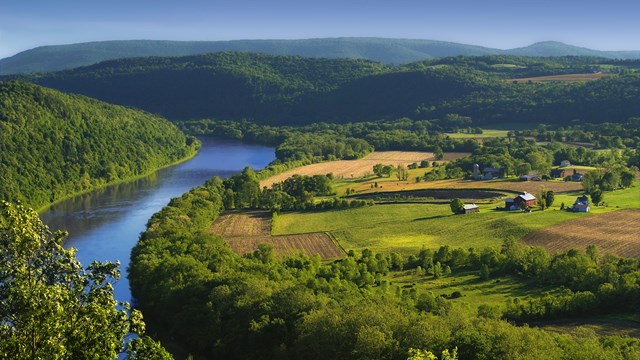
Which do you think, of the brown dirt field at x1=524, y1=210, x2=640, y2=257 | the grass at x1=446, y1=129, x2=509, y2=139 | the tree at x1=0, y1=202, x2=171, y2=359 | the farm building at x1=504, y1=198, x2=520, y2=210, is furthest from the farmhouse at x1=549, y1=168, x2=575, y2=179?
the tree at x1=0, y1=202, x2=171, y2=359

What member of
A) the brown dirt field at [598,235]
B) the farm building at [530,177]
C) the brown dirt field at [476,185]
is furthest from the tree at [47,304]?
the farm building at [530,177]

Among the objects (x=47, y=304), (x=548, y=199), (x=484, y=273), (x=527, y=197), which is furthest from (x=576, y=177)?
(x=47, y=304)

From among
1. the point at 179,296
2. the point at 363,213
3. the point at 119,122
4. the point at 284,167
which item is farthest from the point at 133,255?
the point at 119,122

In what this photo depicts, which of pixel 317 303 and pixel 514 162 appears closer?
pixel 317 303

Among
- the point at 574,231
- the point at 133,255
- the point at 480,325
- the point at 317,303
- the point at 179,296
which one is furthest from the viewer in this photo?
the point at 574,231

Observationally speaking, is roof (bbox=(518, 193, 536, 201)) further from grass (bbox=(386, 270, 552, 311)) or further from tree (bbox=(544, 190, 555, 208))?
grass (bbox=(386, 270, 552, 311))

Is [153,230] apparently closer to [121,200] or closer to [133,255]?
[133,255]
